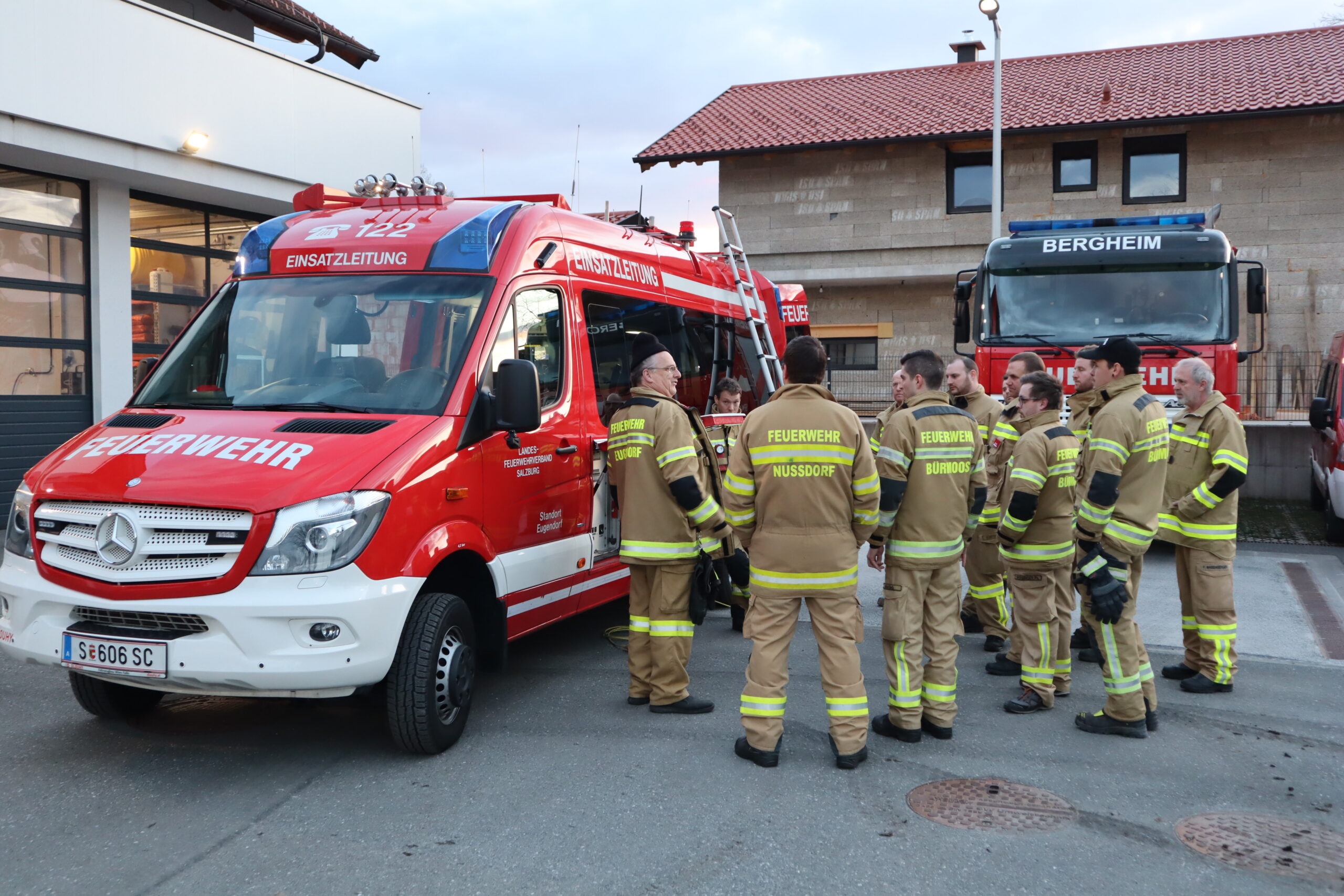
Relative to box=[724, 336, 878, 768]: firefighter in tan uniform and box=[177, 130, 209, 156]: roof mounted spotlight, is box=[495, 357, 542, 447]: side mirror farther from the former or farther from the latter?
box=[177, 130, 209, 156]: roof mounted spotlight

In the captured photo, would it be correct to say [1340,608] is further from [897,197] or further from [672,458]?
[897,197]

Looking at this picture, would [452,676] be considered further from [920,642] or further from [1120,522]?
[1120,522]

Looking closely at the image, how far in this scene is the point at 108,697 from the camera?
506 cm

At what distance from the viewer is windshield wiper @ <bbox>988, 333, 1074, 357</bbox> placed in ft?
32.5

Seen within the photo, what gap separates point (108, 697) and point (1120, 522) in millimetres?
4863

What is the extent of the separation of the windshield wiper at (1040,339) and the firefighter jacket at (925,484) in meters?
5.36

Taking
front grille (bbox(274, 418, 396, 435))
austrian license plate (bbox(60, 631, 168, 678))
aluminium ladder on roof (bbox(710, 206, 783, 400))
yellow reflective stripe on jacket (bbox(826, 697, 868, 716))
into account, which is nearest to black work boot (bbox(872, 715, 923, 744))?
yellow reflective stripe on jacket (bbox(826, 697, 868, 716))

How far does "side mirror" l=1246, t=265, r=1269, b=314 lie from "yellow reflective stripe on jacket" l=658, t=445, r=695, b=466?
7.23 metres

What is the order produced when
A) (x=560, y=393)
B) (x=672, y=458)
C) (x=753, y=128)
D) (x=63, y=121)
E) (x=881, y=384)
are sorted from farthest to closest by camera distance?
(x=753, y=128) → (x=881, y=384) → (x=63, y=121) → (x=560, y=393) → (x=672, y=458)

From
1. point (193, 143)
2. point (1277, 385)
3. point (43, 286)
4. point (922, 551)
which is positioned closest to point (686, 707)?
point (922, 551)

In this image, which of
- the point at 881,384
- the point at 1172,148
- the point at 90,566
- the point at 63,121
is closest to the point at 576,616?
the point at 90,566

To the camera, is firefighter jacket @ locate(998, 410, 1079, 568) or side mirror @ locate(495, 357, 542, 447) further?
firefighter jacket @ locate(998, 410, 1079, 568)

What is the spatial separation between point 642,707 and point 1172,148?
63.0 feet

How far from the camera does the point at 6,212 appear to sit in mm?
10969
